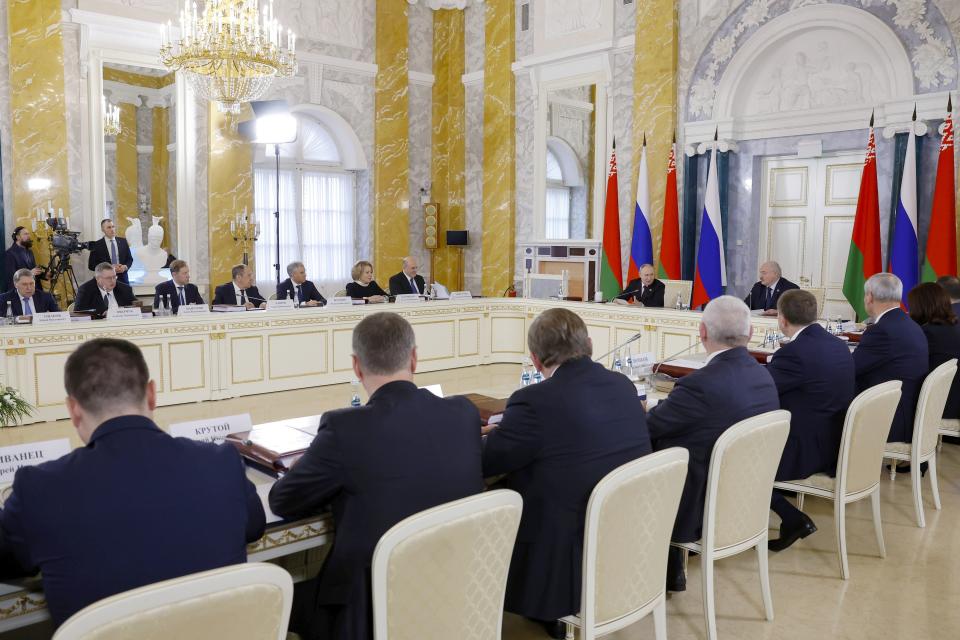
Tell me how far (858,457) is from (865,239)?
16.7 ft

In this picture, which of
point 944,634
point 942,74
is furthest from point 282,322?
point 942,74

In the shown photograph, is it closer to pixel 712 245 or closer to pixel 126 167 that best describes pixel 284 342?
pixel 126 167

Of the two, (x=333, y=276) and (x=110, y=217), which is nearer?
(x=110, y=217)

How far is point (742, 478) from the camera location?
106 inches

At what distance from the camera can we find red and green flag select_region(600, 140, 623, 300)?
9.57 meters

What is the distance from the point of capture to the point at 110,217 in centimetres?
934

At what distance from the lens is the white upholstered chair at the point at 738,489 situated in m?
2.62

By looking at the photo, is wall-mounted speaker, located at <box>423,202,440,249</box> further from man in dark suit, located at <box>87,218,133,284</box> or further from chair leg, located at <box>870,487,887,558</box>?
chair leg, located at <box>870,487,887,558</box>

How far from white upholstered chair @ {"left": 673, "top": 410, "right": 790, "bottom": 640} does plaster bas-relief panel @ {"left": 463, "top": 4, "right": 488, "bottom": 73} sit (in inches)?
381

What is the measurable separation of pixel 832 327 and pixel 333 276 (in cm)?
724

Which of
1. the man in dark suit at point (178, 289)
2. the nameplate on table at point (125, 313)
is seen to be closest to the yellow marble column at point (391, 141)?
the man in dark suit at point (178, 289)

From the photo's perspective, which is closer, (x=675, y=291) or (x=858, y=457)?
(x=858, y=457)

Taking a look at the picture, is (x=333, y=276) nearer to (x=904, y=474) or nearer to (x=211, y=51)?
(x=211, y=51)

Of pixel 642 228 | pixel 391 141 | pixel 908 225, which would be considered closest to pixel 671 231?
pixel 642 228
